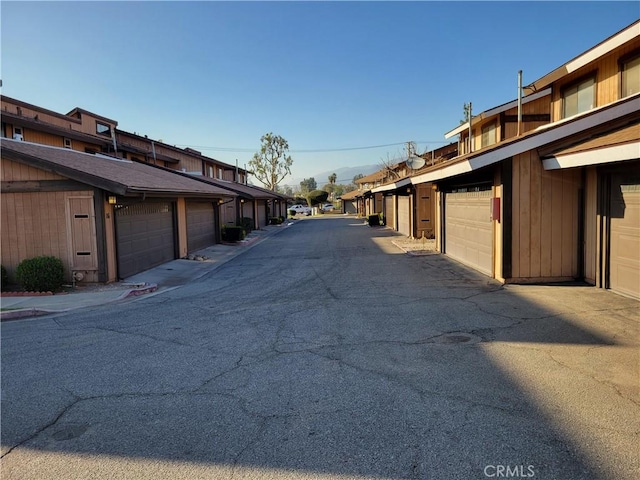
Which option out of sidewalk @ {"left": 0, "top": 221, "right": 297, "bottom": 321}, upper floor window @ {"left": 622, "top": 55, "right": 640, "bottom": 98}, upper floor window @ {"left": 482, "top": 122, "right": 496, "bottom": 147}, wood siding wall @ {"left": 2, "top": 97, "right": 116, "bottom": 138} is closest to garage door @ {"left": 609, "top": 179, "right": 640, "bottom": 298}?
upper floor window @ {"left": 622, "top": 55, "right": 640, "bottom": 98}

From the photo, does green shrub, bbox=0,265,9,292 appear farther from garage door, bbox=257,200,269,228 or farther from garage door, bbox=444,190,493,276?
garage door, bbox=257,200,269,228

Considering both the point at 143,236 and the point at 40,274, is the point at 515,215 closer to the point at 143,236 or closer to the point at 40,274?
the point at 143,236

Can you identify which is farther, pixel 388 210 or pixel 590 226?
pixel 388 210

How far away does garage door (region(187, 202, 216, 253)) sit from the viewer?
19344 millimetres

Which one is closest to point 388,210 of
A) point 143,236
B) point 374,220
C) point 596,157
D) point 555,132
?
point 374,220

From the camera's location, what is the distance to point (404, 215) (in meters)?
27.5

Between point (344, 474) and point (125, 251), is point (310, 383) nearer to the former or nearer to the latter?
point (344, 474)

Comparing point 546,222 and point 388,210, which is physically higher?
point 388,210

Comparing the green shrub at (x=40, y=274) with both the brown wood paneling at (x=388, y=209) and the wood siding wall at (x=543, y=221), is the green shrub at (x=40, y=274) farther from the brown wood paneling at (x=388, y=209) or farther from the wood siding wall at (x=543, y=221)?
the brown wood paneling at (x=388, y=209)

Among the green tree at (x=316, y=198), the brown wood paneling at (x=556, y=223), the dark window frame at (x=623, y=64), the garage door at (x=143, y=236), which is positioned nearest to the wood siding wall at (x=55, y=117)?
the garage door at (x=143, y=236)

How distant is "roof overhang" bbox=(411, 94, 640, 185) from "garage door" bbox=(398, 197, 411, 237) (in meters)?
14.2

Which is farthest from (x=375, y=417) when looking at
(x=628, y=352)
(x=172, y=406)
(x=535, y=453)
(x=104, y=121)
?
(x=104, y=121)

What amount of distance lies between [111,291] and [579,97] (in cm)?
1322

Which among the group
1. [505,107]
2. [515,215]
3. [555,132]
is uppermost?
[505,107]
